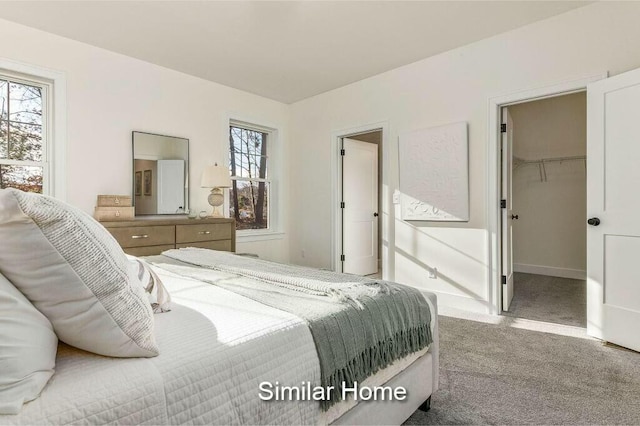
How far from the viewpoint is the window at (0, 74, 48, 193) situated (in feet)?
10.0

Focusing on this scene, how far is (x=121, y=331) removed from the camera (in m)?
0.81

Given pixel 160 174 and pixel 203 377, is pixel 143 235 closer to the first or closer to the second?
pixel 160 174

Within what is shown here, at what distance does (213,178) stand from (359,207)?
84.2 inches

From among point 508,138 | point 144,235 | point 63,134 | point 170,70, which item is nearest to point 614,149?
point 508,138

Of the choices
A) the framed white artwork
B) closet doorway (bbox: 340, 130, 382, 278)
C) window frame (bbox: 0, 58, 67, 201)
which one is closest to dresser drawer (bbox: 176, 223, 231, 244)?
window frame (bbox: 0, 58, 67, 201)

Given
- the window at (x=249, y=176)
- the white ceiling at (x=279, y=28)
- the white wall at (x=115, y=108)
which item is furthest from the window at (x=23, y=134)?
the window at (x=249, y=176)

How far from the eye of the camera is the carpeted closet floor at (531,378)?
64.8 inches

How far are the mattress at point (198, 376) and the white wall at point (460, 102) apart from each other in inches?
107

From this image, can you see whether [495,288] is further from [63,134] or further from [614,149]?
[63,134]

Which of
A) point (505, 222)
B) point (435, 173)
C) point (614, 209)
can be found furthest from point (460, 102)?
point (614, 209)

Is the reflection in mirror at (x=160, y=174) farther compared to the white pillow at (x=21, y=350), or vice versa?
the reflection in mirror at (x=160, y=174)

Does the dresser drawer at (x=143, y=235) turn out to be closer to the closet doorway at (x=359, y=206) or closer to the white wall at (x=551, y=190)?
the closet doorway at (x=359, y=206)

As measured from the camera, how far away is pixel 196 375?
32.4 inches

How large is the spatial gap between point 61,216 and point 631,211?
321 centimetres
